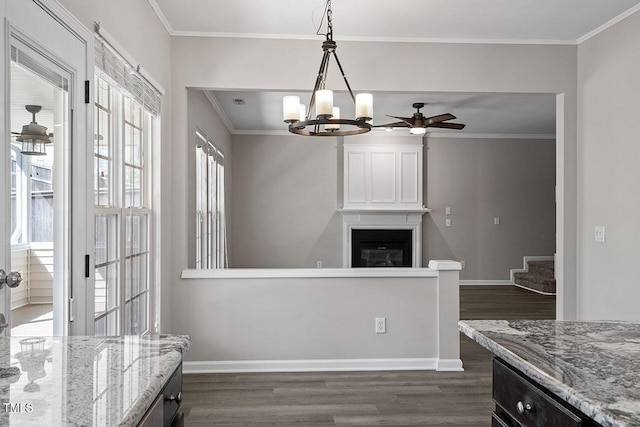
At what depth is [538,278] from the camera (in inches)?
303

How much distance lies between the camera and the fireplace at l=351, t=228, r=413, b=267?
26.8 feet

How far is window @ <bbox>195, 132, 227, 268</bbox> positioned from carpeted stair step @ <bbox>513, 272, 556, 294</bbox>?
Result: 4781mm

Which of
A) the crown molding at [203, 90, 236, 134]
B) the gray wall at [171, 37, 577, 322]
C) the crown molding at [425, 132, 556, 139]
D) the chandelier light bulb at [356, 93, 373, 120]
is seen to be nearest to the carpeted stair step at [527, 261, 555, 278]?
the crown molding at [425, 132, 556, 139]

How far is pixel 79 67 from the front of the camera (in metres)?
2.19

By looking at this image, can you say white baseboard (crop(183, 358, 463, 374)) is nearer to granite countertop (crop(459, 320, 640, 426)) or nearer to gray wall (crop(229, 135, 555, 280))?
granite countertop (crop(459, 320, 640, 426))

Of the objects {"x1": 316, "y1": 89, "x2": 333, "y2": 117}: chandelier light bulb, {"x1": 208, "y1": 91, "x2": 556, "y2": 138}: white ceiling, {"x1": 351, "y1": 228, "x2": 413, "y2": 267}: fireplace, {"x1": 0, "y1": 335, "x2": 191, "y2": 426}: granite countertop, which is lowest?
{"x1": 351, "y1": 228, "x2": 413, "y2": 267}: fireplace

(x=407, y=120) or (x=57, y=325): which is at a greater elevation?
(x=407, y=120)

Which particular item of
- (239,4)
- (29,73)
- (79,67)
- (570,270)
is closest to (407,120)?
(570,270)

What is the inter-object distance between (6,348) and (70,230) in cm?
94

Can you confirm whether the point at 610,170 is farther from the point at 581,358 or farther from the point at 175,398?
the point at 175,398

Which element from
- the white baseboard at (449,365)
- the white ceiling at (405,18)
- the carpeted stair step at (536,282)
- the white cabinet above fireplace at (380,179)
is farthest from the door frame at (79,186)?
the carpeted stair step at (536,282)

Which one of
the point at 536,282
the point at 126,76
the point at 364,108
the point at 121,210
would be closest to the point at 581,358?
the point at 364,108

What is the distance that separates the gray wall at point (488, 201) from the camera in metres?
8.28

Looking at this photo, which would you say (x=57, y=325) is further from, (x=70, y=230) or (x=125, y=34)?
(x=125, y=34)
